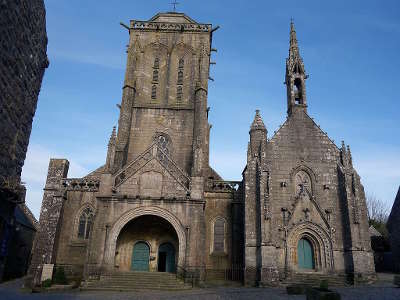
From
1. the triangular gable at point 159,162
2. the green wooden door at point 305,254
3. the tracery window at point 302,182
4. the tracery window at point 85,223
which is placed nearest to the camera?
the green wooden door at point 305,254

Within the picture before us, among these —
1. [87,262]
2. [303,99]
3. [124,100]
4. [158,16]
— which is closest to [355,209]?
[303,99]

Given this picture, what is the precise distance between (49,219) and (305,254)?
664 inches

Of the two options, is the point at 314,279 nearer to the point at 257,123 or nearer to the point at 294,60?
the point at 257,123

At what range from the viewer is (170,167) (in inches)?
880

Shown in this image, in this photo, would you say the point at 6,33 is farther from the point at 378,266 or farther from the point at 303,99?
the point at 378,266

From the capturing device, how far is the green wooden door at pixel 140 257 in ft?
72.6

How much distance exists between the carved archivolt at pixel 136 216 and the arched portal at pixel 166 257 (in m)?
3.42

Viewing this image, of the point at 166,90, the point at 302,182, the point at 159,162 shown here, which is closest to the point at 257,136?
the point at 302,182

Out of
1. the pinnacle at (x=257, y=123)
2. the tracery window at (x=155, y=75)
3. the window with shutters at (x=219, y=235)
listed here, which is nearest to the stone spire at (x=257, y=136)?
the pinnacle at (x=257, y=123)

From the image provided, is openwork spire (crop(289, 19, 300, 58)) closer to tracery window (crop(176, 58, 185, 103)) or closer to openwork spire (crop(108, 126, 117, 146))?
tracery window (crop(176, 58, 185, 103))

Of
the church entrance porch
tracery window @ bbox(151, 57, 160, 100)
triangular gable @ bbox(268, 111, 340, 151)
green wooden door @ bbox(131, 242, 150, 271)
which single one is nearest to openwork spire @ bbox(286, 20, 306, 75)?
triangular gable @ bbox(268, 111, 340, 151)

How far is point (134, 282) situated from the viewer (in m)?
18.3

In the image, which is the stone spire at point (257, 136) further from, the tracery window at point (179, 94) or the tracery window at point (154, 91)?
the tracery window at point (154, 91)

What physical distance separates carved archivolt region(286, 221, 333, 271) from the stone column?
15012 millimetres
